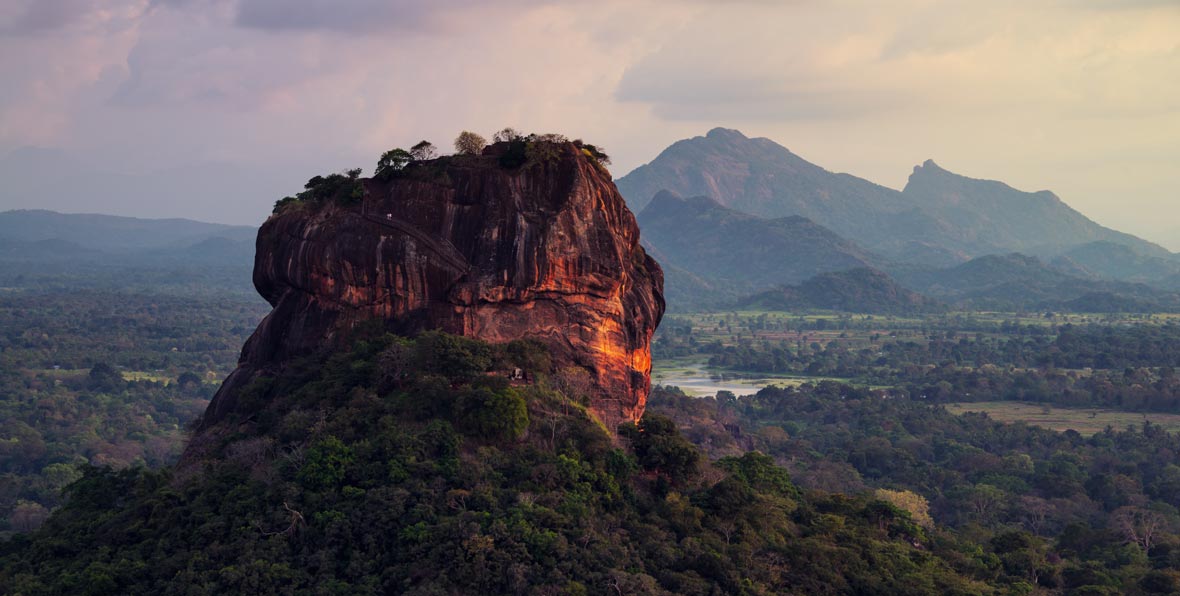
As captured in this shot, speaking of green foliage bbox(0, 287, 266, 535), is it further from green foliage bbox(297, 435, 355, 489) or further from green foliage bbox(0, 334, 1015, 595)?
green foliage bbox(297, 435, 355, 489)

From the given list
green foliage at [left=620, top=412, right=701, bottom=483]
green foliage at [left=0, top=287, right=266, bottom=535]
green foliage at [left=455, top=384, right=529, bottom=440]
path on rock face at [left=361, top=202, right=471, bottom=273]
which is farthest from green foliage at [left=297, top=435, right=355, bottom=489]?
green foliage at [left=0, top=287, right=266, bottom=535]

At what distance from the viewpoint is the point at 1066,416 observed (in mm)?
105750

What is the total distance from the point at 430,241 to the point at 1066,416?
3379 inches

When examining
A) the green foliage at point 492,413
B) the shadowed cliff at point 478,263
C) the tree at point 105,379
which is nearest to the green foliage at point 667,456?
the shadowed cliff at point 478,263

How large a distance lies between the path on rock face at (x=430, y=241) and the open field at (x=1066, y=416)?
75900mm

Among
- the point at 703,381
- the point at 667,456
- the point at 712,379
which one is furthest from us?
the point at 712,379

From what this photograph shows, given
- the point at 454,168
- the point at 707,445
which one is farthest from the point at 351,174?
the point at 707,445

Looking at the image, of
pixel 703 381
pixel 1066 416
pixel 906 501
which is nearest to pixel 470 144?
pixel 906 501

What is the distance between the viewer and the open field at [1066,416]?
9875cm

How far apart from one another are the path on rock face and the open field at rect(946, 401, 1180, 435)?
75.9m

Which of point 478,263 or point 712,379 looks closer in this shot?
point 478,263

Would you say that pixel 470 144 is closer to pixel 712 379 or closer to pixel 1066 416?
pixel 1066 416

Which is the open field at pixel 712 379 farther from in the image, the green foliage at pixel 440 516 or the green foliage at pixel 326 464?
the green foliage at pixel 326 464

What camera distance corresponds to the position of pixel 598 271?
39.6m
